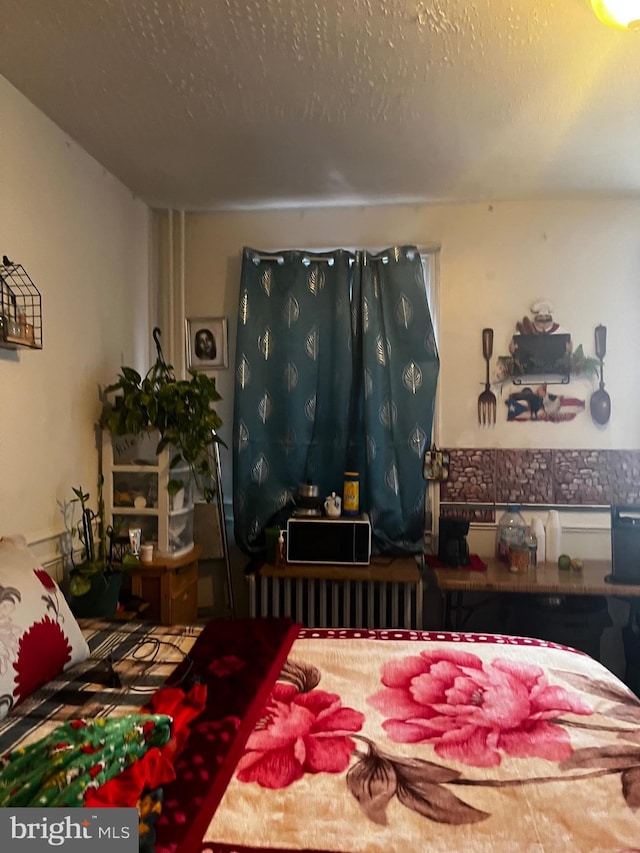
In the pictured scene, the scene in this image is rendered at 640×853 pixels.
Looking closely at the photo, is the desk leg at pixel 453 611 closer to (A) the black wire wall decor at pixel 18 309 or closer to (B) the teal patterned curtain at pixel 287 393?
(B) the teal patterned curtain at pixel 287 393

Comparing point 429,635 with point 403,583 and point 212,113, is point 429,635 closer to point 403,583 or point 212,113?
point 403,583

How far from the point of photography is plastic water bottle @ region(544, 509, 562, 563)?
2.91 m

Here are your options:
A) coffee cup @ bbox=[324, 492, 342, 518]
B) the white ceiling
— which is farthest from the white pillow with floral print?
the white ceiling

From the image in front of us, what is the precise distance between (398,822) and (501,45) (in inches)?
82.0

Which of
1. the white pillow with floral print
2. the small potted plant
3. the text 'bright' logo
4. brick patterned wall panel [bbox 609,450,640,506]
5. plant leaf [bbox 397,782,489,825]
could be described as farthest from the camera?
brick patterned wall panel [bbox 609,450,640,506]

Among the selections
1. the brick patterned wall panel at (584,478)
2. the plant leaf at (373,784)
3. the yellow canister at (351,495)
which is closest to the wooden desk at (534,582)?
the brick patterned wall panel at (584,478)

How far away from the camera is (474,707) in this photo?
4.85 feet

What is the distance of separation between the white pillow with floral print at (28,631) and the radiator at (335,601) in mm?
1278

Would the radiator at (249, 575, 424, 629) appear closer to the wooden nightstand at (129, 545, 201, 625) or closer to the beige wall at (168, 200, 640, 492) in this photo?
the wooden nightstand at (129, 545, 201, 625)

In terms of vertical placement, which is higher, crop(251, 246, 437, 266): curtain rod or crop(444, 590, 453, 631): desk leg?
crop(251, 246, 437, 266): curtain rod

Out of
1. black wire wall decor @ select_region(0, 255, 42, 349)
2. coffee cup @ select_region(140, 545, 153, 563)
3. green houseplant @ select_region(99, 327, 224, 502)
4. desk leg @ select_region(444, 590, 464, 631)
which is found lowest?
desk leg @ select_region(444, 590, 464, 631)

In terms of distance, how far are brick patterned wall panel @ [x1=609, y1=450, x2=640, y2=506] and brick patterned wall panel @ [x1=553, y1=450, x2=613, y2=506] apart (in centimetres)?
2

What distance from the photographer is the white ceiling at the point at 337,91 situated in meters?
1.73

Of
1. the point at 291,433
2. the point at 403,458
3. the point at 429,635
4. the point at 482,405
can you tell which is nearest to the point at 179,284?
the point at 291,433
